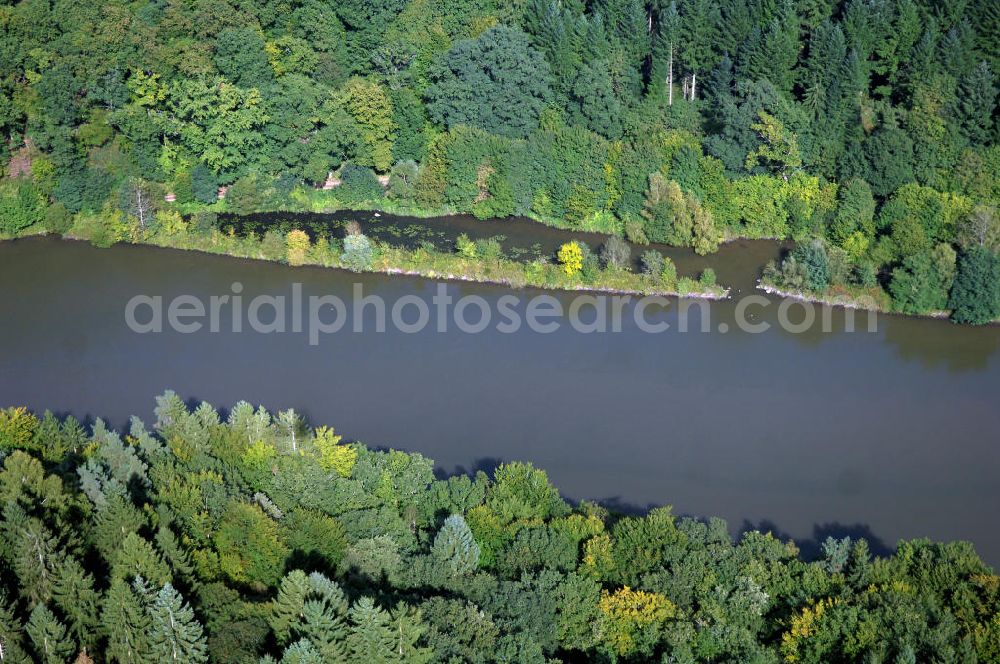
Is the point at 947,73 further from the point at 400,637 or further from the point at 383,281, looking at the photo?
the point at 400,637

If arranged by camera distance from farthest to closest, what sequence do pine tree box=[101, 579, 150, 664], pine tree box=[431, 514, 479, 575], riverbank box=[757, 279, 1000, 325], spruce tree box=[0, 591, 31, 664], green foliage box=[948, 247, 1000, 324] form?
riverbank box=[757, 279, 1000, 325] → green foliage box=[948, 247, 1000, 324] → pine tree box=[431, 514, 479, 575] → pine tree box=[101, 579, 150, 664] → spruce tree box=[0, 591, 31, 664]

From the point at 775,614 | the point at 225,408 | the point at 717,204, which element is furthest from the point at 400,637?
the point at 717,204

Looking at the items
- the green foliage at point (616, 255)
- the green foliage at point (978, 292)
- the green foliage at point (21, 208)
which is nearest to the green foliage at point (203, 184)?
the green foliage at point (21, 208)

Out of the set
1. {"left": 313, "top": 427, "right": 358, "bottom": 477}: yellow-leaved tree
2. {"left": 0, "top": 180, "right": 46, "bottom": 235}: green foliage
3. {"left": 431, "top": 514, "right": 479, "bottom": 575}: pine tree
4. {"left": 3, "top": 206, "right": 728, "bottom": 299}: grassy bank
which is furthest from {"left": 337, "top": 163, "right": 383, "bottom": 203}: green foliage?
{"left": 431, "top": 514, "right": 479, "bottom": 575}: pine tree

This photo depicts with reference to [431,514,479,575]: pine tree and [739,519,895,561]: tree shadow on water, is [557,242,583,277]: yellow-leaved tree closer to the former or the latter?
[739,519,895,561]: tree shadow on water

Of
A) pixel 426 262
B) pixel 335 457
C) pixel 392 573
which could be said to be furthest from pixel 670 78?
pixel 392 573

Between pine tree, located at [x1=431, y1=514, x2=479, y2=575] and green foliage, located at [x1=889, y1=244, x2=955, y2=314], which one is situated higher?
green foliage, located at [x1=889, y1=244, x2=955, y2=314]

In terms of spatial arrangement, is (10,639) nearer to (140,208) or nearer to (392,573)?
(392,573)

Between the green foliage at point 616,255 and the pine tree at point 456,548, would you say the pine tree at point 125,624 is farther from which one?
the green foliage at point 616,255
